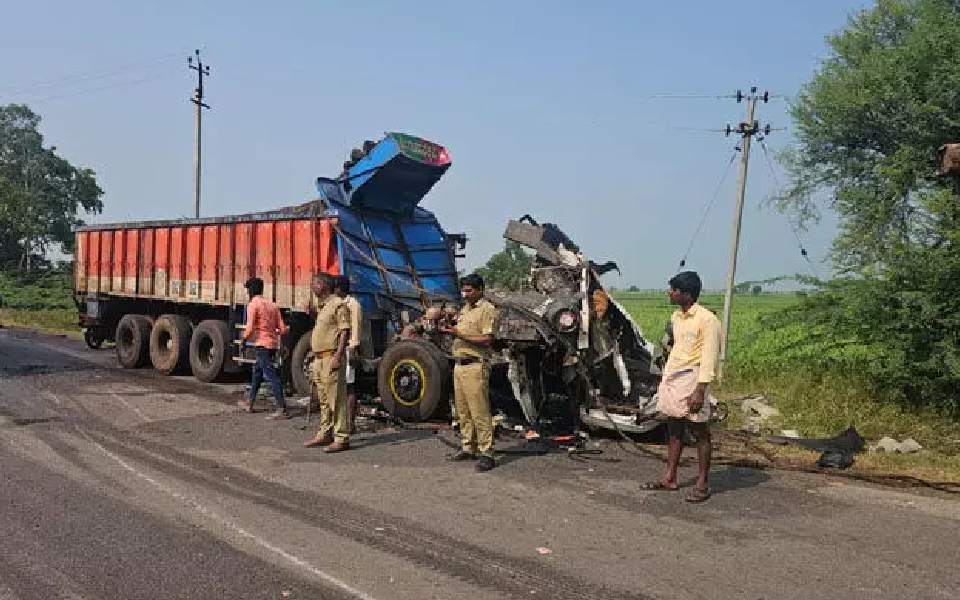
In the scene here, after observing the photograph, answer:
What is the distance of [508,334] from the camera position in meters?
8.20

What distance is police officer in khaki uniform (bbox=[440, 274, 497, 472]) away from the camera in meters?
6.84

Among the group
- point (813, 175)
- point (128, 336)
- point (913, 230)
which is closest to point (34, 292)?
point (128, 336)

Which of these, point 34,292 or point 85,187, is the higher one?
point 85,187

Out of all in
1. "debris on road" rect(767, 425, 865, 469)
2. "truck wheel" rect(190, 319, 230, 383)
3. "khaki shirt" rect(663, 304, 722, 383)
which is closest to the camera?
"khaki shirt" rect(663, 304, 722, 383)

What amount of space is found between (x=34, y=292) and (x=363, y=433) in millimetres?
35485

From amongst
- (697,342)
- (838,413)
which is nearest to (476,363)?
(697,342)

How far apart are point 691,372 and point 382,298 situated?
5316mm

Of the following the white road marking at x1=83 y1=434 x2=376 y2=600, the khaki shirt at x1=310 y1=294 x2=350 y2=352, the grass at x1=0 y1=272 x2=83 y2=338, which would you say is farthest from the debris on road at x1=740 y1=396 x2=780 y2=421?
the grass at x1=0 y1=272 x2=83 y2=338

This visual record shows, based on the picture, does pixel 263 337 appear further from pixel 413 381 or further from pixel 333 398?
pixel 333 398

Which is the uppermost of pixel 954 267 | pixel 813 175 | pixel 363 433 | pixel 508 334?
pixel 813 175

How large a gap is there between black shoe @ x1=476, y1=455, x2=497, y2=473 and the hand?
1.90 meters

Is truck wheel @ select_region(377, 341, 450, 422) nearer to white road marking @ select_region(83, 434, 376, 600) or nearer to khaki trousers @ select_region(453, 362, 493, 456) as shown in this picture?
khaki trousers @ select_region(453, 362, 493, 456)

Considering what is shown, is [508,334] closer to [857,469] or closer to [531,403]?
[531,403]

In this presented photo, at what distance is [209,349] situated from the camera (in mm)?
12320
